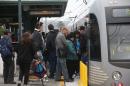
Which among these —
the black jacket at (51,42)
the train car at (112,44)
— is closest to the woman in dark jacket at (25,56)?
the black jacket at (51,42)

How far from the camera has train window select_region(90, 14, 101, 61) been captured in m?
13.4

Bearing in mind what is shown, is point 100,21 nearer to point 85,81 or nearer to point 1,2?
point 85,81

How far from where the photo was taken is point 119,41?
13180 mm

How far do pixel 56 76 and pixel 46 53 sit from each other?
159cm

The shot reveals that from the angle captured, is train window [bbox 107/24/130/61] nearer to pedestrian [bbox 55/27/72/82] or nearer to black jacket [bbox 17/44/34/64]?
black jacket [bbox 17/44/34/64]

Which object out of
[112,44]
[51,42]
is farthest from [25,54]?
[112,44]

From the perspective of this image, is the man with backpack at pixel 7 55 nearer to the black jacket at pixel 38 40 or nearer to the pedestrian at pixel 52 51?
the black jacket at pixel 38 40

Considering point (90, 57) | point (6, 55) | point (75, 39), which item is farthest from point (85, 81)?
point (75, 39)

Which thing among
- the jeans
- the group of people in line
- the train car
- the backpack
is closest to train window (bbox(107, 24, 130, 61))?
the train car

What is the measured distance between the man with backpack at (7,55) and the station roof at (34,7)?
27.7 ft

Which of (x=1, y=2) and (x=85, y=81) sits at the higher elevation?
(x=1, y=2)

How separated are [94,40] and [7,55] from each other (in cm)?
501

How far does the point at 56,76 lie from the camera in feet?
61.7

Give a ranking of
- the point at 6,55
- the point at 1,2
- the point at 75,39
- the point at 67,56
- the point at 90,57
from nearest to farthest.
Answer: the point at 90,57
the point at 6,55
the point at 67,56
the point at 75,39
the point at 1,2
